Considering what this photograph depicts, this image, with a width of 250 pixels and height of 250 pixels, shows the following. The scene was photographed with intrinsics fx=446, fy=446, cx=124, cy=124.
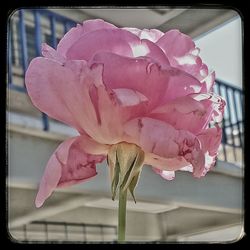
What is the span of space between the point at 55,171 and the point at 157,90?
5cm

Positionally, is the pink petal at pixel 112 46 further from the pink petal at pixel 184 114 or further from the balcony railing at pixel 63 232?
the balcony railing at pixel 63 232

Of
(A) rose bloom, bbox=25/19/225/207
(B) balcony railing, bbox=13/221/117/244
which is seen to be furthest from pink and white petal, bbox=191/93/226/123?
(B) balcony railing, bbox=13/221/117/244

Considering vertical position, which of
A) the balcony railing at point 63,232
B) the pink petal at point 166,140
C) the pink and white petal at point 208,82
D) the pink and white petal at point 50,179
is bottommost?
the balcony railing at point 63,232

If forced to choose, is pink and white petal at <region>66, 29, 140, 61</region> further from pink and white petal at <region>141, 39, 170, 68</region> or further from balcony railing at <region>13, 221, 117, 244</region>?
balcony railing at <region>13, 221, 117, 244</region>

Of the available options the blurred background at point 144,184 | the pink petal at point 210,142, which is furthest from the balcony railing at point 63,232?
the pink petal at point 210,142

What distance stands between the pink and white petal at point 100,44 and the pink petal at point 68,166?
33 millimetres

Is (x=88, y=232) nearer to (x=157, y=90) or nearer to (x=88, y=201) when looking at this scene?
(x=88, y=201)

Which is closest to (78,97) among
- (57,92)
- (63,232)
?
(57,92)

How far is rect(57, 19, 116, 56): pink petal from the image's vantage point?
0.18 metres

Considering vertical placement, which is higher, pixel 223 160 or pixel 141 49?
pixel 141 49

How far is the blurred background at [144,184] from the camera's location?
0.27m

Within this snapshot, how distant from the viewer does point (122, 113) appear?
0.17m

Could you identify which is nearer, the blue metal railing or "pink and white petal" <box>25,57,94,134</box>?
"pink and white petal" <box>25,57,94,134</box>
